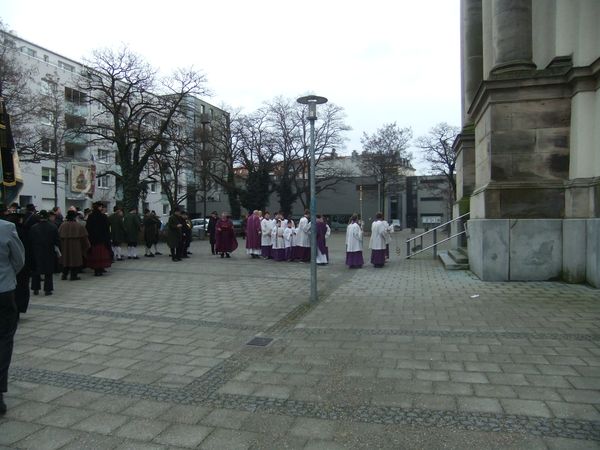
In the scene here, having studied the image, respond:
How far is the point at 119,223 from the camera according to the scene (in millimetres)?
16203

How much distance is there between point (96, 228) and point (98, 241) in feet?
1.20

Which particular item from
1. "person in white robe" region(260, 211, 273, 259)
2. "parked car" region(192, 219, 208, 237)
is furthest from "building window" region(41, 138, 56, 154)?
"person in white robe" region(260, 211, 273, 259)

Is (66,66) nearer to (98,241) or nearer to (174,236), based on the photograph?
(174,236)

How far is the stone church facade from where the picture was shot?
971 centimetres

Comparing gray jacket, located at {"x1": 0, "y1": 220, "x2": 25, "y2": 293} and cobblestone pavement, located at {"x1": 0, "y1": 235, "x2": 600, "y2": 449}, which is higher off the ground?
gray jacket, located at {"x1": 0, "y1": 220, "x2": 25, "y2": 293}

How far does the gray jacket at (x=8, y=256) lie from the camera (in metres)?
3.90

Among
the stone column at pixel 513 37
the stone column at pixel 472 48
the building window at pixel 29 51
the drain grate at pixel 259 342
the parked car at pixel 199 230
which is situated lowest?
the drain grate at pixel 259 342

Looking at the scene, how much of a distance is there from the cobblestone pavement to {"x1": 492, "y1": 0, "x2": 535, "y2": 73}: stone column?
5171mm

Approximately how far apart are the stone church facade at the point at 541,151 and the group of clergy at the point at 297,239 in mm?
3918

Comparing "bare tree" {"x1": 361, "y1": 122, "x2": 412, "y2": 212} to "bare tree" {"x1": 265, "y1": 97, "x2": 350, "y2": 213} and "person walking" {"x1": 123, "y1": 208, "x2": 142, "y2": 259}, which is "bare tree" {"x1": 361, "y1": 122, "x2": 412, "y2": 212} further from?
"person walking" {"x1": 123, "y1": 208, "x2": 142, "y2": 259}

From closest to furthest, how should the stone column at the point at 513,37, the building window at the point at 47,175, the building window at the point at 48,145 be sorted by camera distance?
the stone column at the point at 513,37
the building window at the point at 48,145
the building window at the point at 47,175

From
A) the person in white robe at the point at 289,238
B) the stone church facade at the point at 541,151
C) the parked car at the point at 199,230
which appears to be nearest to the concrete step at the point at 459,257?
the stone church facade at the point at 541,151

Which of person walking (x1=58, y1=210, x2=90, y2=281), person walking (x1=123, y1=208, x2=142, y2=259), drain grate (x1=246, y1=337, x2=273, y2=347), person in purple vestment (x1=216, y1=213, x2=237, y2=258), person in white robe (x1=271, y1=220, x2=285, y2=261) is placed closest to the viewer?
drain grate (x1=246, y1=337, x2=273, y2=347)

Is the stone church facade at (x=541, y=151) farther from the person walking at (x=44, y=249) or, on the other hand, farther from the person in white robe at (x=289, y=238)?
the person walking at (x=44, y=249)
